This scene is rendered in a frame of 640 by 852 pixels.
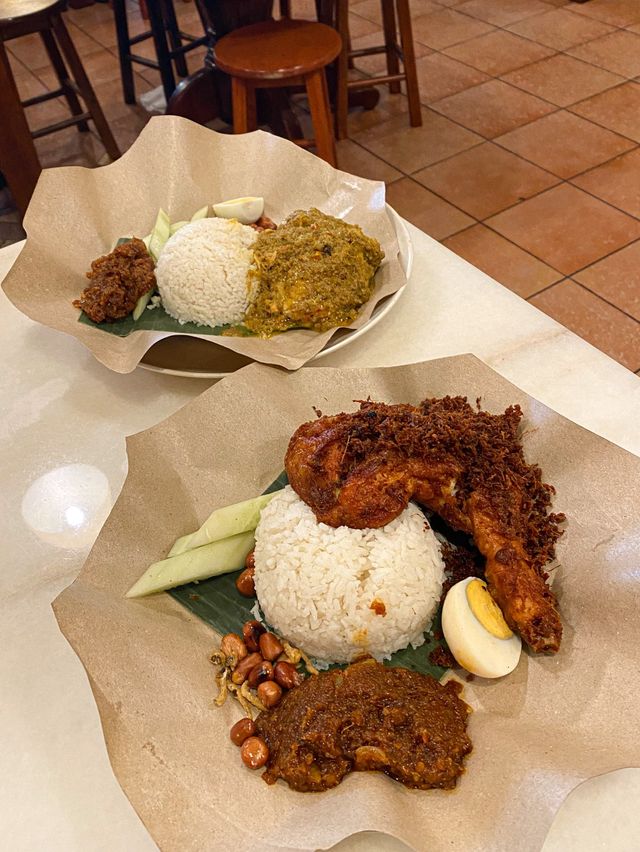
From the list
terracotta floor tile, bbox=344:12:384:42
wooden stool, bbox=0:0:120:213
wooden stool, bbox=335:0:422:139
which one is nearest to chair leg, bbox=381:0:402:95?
wooden stool, bbox=335:0:422:139

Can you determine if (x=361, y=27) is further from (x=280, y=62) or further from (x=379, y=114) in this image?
(x=280, y=62)

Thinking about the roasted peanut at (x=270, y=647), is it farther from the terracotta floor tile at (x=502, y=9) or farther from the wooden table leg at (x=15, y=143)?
the terracotta floor tile at (x=502, y=9)

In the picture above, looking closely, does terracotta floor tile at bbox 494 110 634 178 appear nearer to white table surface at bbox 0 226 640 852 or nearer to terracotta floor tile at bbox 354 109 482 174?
terracotta floor tile at bbox 354 109 482 174

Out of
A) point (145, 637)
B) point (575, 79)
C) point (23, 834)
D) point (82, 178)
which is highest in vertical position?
point (82, 178)

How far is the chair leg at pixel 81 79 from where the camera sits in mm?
4289

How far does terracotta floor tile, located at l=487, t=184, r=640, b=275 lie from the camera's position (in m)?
3.91

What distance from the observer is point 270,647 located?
1.31 meters

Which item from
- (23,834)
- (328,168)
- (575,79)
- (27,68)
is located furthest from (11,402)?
A: (27,68)

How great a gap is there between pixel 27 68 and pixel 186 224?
17.9 ft

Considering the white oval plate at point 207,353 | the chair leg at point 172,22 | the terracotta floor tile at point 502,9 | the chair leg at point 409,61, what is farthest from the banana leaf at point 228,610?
the terracotta floor tile at point 502,9

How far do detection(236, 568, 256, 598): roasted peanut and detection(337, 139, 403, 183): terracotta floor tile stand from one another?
3592 mm

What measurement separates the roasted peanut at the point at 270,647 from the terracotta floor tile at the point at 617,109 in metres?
4.45

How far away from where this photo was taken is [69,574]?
1490 mm

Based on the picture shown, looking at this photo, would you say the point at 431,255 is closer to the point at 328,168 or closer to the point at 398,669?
the point at 328,168
